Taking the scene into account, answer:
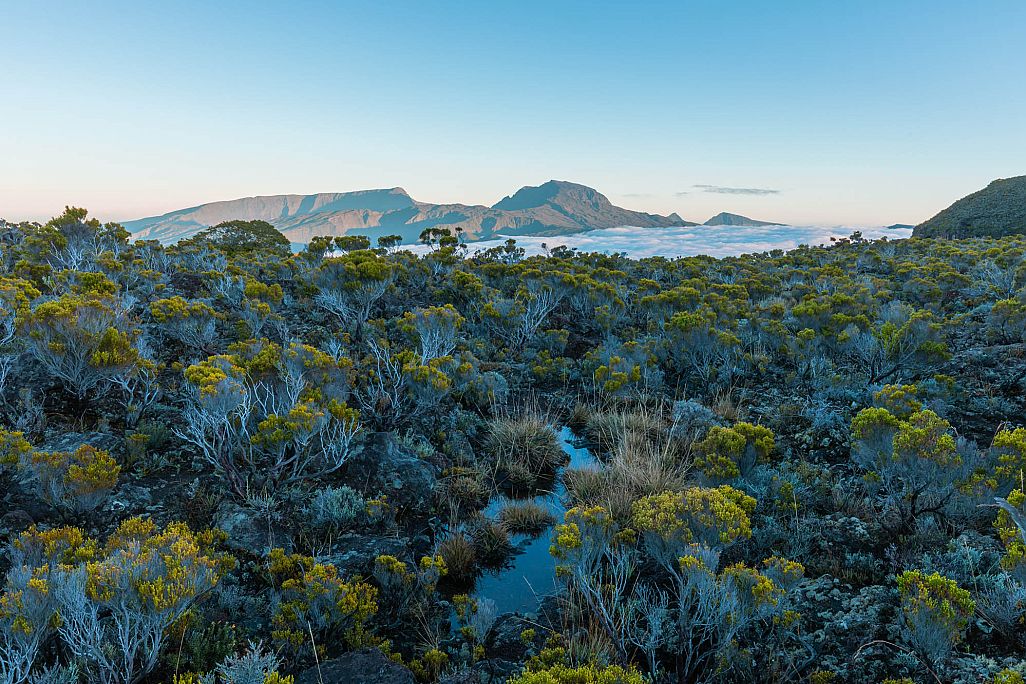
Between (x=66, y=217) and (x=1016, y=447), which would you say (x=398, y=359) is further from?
(x=66, y=217)

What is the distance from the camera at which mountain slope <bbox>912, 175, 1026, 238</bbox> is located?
4288 cm

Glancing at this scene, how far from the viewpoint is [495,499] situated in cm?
714

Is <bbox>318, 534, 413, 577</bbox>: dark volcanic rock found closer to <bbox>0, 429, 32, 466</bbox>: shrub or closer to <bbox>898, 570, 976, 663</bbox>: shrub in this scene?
<bbox>0, 429, 32, 466</bbox>: shrub

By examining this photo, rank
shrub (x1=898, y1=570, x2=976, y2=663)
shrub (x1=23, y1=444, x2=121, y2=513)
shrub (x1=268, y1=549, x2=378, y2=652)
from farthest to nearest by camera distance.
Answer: shrub (x1=23, y1=444, x2=121, y2=513) → shrub (x1=268, y1=549, x2=378, y2=652) → shrub (x1=898, y1=570, x2=976, y2=663)

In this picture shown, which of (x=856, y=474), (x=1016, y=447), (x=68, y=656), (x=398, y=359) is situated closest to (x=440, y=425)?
(x=398, y=359)

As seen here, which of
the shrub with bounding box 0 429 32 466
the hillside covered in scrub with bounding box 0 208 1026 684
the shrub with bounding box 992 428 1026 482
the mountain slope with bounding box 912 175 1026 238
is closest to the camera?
the hillside covered in scrub with bounding box 0 208 1026 684

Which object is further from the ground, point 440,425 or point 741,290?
point 741,290

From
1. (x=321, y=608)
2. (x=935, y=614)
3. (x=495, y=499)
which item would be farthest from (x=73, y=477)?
(x=935, y=614)

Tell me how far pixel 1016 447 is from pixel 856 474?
222cm

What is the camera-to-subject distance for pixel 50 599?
10.1 feet

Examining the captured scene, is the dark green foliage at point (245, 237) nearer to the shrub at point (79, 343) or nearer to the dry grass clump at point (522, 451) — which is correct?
the shrub at point (79, 343)

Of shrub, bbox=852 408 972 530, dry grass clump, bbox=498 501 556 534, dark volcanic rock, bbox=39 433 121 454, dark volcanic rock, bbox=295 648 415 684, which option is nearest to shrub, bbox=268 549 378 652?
dark volcanic rock, bbox=295 648 415 684

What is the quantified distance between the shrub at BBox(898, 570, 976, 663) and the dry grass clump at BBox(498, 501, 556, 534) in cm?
396

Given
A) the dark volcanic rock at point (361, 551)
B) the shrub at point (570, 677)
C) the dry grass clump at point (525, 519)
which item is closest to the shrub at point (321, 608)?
the dark volcanic rock at point (361, 551)
